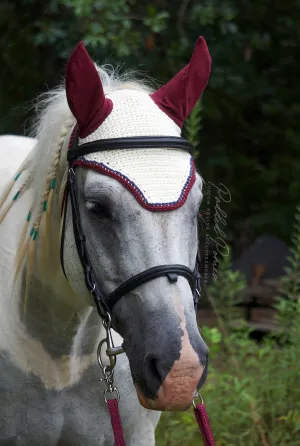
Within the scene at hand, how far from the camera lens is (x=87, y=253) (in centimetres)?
231

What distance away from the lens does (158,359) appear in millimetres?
2066

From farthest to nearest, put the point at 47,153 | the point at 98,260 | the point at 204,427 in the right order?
the point at 47,153, the point at 204,427, the point at 98,260

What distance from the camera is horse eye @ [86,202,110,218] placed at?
2.26 metres

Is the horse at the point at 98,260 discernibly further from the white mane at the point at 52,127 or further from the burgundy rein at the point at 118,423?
the burgundy rein at the point at 118,423

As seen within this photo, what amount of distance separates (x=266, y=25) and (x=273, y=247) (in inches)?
77.4

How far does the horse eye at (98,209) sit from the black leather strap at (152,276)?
0.21m

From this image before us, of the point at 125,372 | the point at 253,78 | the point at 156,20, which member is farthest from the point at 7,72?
the point at 125,372

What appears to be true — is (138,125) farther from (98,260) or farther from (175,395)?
(175,395)

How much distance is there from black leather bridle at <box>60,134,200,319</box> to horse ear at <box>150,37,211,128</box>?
0.13 m

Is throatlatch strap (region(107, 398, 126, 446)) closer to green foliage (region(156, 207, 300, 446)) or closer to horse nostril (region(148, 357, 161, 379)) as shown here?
horse nostril (region(148, 357, 161, 379))

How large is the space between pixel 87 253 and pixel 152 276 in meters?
0.26

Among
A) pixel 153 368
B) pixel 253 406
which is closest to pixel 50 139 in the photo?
pixel 153 368

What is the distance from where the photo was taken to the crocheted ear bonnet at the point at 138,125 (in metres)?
2.21

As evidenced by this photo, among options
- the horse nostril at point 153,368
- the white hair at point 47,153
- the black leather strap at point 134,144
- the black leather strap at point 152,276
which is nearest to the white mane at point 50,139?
the white hair at point 47,153
